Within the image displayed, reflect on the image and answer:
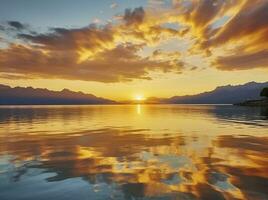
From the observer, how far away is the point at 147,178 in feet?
43.1

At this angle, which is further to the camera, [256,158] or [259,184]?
[256,158]

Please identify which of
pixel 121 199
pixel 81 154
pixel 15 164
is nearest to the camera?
pixel 121 199

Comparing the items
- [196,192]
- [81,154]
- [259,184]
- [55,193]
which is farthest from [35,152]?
[259,184]

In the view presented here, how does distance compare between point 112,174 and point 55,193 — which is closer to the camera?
point 55,193

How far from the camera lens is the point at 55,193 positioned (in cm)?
1095

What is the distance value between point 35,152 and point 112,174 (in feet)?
31.6

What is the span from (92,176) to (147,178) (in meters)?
2.84

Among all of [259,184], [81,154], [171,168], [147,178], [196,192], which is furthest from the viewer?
[81,154]

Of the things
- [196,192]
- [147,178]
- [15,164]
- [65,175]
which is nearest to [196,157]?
[147,178]

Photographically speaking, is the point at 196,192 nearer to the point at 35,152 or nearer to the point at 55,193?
the point at 55,193

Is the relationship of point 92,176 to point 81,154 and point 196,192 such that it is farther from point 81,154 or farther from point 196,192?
Result: point 81,154

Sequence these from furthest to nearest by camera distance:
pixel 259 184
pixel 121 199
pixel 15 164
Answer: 1. pixel 15 164
2. pixel 259 184
3. pixel 121 199

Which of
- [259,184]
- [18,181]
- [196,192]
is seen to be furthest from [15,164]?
[259,184]

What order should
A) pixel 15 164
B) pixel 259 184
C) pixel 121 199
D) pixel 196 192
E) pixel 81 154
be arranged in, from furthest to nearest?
pixel 81 154, pixel 15 164, pixel 259 184, pixel 196 192, pixel 121 199
